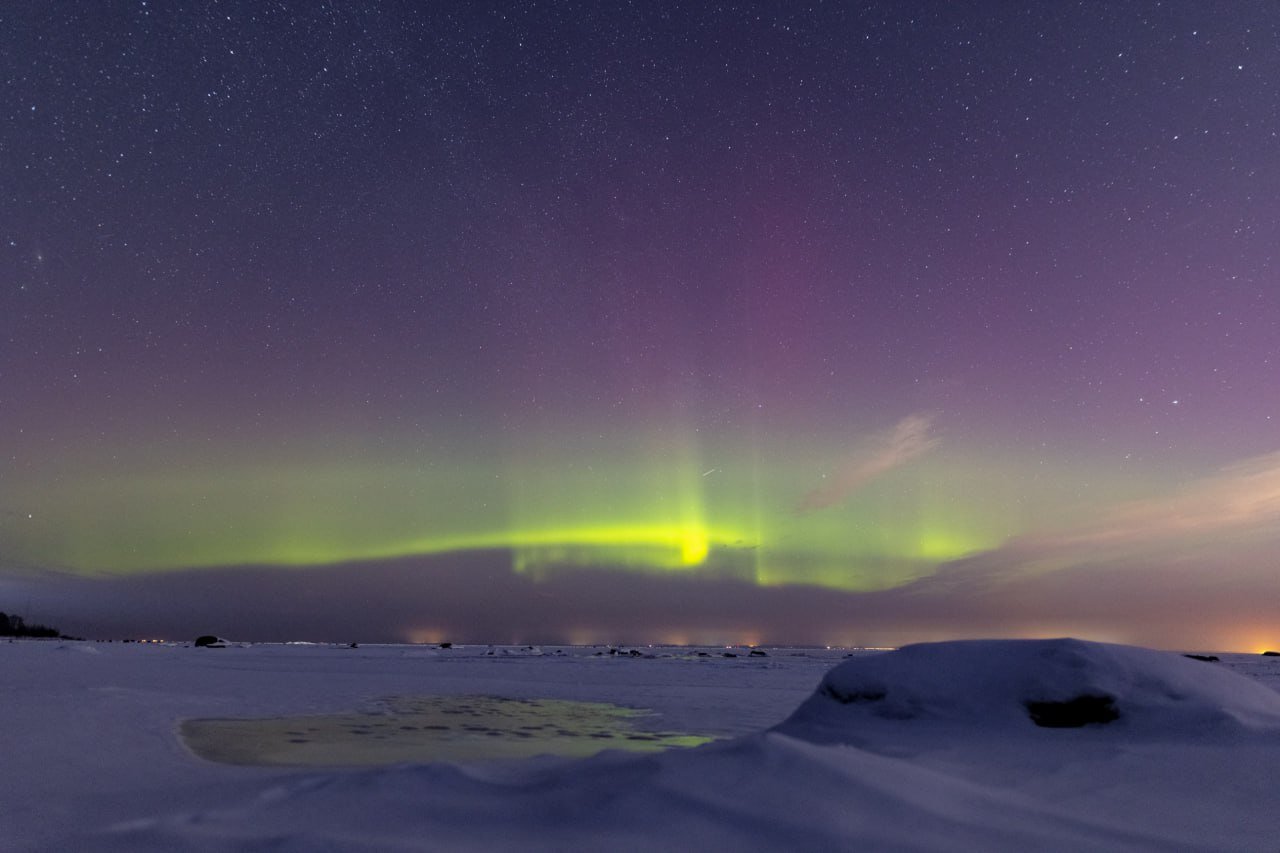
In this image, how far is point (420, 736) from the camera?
8.67 m

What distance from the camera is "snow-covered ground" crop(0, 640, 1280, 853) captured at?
3842 mm

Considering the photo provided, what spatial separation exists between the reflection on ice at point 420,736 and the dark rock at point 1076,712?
3.48 m

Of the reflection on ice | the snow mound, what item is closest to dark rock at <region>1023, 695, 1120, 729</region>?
the snow mound

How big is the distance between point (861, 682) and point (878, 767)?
303 cm

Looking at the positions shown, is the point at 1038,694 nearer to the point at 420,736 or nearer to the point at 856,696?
the point at 856,696

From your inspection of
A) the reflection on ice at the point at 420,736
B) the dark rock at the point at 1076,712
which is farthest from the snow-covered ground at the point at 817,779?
the reflection on ice at the point at 420,736

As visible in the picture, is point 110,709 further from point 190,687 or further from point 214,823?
point 214,823

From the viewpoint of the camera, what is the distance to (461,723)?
10.0 metres

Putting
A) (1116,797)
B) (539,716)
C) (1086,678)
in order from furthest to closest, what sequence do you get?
(539,716)
(1086,678)
(1116,797)

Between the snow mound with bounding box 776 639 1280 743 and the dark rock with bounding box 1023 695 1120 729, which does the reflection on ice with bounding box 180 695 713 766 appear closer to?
the snow mound with bounding box 776 639 1280 743

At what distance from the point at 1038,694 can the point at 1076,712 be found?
0.31 meters

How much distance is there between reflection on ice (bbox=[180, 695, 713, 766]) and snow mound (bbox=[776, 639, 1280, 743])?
78.4 inches

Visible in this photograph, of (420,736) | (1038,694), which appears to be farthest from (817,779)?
(420,736)

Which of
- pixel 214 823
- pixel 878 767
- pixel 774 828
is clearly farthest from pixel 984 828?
pixel 214 823
